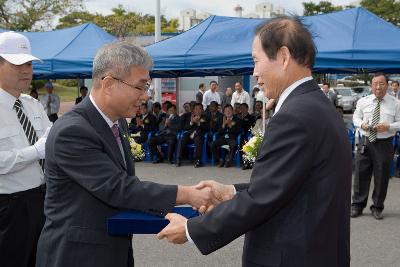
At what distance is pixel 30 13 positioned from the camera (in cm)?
2981

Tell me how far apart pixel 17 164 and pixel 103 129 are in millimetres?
1014

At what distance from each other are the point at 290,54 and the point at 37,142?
1751mm

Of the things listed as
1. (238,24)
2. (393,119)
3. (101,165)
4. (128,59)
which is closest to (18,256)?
(101,165)

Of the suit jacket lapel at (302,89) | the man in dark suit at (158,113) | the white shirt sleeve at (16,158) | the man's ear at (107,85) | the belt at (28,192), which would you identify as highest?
the suit jacket lapel at (302,89)

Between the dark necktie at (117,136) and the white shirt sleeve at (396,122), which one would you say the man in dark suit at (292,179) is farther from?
the white shirt sleeve at (396,122)

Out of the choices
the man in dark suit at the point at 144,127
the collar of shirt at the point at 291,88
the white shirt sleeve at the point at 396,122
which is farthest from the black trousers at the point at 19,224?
the man in dark suit at the point at 144,127

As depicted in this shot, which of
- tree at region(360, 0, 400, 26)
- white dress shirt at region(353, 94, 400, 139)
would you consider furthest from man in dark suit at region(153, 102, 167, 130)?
tree at region(360, 0, 400, 26)

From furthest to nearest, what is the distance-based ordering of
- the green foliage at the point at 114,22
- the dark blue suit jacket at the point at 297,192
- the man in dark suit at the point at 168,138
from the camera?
the green foliage at the point at 114,22 → the man in dark suit at the point at 168,138 → the dark blue suit jacket at the point at 297,192

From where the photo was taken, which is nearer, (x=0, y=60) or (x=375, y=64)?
(x=0, y=60)

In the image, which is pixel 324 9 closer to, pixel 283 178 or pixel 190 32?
pixel 190 32

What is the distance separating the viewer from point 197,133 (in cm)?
1109

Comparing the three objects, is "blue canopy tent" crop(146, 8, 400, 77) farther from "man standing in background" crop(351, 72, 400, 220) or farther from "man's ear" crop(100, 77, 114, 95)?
"man's ear" crop(100, 77, 114, 95)

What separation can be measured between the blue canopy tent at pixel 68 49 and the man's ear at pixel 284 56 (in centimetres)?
943

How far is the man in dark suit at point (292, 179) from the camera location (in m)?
1.82
